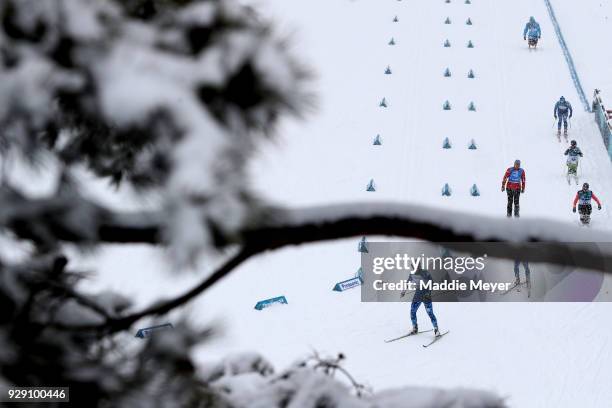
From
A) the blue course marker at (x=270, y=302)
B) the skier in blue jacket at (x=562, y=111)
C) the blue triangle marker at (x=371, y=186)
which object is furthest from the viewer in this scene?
the skier in blue jacket at (x=562, y=111)

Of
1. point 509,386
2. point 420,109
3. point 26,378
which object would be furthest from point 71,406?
point 420,109

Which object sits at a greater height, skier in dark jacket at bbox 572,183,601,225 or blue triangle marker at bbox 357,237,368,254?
skier in dark jacket at bbox 572,183,601,225

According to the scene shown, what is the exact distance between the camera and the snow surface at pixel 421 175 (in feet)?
29.4

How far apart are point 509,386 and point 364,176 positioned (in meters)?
6.83

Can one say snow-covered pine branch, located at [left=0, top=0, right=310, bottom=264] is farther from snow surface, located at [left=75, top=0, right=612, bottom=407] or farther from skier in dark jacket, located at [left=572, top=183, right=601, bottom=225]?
skier in dark jacket, located at [left=572, top=183, right=601, bottom=225]

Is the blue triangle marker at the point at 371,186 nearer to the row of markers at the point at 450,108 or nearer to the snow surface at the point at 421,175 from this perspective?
the snow surface at the point at 421,175

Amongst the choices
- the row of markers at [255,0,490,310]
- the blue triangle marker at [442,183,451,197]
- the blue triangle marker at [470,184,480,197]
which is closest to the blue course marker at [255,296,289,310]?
the row of markers at [255,0,490,310]

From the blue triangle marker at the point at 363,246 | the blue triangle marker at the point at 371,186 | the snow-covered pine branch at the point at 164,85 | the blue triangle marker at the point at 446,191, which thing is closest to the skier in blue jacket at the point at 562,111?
the blue triangle marker at the point at 446,191

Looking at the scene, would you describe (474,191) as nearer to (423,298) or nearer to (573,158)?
(573,158)

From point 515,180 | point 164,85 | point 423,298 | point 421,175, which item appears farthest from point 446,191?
point 164,85

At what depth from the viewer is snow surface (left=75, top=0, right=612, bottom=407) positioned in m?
8.96

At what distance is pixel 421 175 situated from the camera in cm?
1510

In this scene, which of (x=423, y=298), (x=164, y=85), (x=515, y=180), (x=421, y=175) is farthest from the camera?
(x=421, y=175)

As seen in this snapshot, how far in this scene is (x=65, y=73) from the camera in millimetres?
1614
